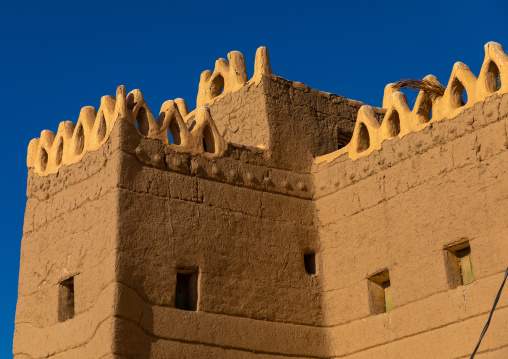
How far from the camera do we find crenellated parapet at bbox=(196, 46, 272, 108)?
14.8 m

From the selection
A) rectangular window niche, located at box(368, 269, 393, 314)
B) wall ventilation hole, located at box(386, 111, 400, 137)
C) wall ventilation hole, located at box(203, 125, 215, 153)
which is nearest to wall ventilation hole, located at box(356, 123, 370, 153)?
wall ventilation hole, located at box(386, 111, 400, 137)

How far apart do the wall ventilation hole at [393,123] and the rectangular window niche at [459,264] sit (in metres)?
2.18

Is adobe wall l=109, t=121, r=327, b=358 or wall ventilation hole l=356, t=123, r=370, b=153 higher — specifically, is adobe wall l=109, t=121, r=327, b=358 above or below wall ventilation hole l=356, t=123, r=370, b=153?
below

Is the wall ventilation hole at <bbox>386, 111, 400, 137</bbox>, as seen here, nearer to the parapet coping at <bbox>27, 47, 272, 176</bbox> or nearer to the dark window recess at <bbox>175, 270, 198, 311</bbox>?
the parapet coping at <bbox>27, 47, 272, 176</bbox>

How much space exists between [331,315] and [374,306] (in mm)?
834

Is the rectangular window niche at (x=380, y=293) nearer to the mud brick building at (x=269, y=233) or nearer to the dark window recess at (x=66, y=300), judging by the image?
the mud brick building at (x=269, y=233)

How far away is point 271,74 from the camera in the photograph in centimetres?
1483

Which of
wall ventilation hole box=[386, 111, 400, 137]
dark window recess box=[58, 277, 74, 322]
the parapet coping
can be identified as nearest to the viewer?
dark window recess box=[58, 277, 74, 322]

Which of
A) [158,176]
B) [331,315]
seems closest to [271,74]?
[158,176]

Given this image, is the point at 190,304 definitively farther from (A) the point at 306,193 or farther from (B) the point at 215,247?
(A) the point at 306,193

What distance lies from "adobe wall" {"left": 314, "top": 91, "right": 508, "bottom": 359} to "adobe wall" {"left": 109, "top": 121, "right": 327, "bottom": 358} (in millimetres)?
516

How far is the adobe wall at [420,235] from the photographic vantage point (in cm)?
1152

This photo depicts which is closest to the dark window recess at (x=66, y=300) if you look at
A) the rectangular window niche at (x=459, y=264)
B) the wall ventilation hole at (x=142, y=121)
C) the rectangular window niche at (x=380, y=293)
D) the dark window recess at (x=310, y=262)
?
the wall ventilation hole at (x=142, y=121)

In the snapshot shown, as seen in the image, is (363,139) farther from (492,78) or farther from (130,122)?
(130,122)
